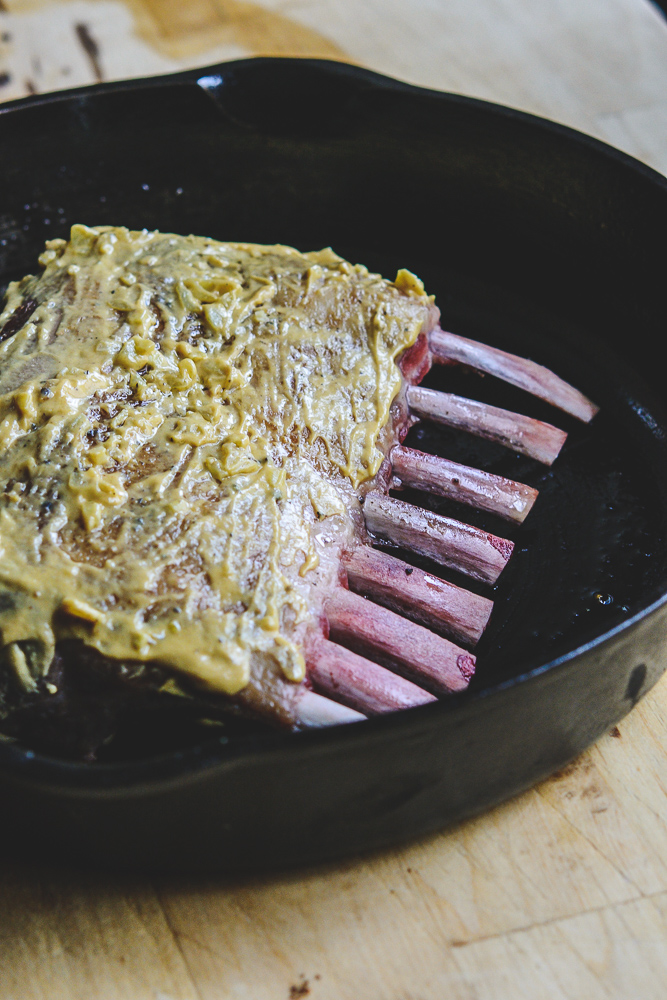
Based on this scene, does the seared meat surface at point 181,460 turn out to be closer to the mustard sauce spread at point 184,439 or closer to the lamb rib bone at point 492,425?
the mustard sauce spread at point 184,439

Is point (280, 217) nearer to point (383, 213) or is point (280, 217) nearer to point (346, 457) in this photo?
point (383, 213)

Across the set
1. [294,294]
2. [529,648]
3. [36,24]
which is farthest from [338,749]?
[36,24]

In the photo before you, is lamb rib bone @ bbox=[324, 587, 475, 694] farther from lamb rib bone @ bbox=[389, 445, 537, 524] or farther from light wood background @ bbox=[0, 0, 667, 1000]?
lamb rib bone @ bbox=[389, 445, 537, 524]

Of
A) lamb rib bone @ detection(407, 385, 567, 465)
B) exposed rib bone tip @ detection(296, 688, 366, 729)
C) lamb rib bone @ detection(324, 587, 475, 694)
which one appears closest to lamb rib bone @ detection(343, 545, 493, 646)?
lamb rib bone @ detection(324, 587, 475, 694)

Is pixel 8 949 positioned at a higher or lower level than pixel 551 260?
lower

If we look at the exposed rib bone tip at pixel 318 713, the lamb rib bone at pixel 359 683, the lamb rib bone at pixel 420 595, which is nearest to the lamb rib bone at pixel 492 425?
the lamb rib bone at pixel 420 595

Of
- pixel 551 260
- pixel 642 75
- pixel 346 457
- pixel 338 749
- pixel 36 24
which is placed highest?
pixel 36 24

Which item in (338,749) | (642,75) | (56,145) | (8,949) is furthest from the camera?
(642,75)
